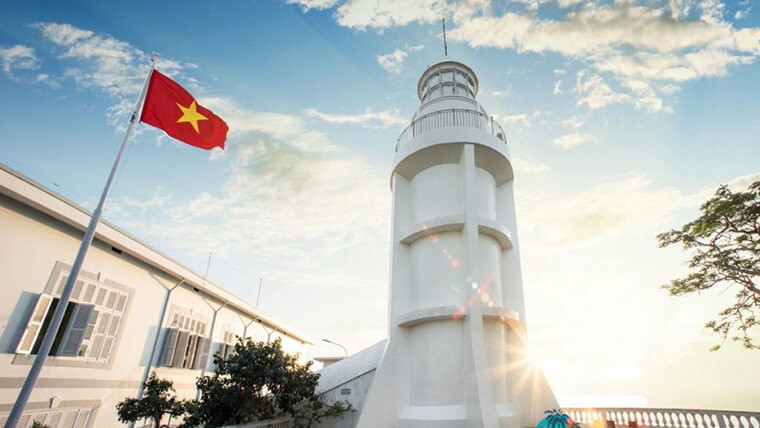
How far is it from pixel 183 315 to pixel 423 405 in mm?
9465

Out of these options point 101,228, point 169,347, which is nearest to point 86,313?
point 101,228

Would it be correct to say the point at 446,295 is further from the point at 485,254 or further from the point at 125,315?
the point at 125,315

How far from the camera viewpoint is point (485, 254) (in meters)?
12.7

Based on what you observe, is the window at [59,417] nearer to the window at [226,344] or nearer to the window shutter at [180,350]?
the window shutter at [180,350]

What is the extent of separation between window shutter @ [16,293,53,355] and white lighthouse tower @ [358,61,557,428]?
8504 mm

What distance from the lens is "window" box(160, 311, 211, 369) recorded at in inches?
499

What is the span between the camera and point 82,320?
31.3 feet

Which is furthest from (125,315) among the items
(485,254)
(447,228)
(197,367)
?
(485,254)

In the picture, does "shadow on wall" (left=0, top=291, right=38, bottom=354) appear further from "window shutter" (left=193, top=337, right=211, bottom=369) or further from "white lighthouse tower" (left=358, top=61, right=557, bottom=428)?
"white lighthouse tower" (left=358, top=61, right=557, bottom=428)

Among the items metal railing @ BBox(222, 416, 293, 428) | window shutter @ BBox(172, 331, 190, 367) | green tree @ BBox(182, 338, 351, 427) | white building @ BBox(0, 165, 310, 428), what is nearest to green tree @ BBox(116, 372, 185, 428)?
green tree @ BBox(182, 338, 351, 427)

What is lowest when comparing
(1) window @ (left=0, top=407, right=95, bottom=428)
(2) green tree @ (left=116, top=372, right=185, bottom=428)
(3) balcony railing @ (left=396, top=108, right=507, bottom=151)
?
(1) window @ (left=0, top=407, right=95, bottom=428)

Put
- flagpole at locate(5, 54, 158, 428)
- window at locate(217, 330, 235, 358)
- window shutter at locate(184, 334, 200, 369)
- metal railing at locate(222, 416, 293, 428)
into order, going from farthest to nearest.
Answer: window at locate(217, 330, 235, 358)
window shutter at locate(184, 334, 200, 369)
metal railing at locate(222, 416, 293, 428)
flagpole at locate(5, 54, 158, 428)

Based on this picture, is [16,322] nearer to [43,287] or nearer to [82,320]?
[43,287]

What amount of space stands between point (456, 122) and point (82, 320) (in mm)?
13645
